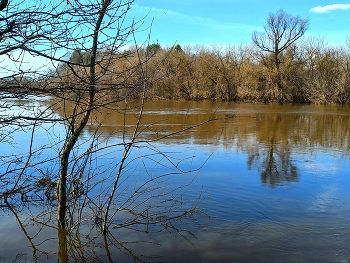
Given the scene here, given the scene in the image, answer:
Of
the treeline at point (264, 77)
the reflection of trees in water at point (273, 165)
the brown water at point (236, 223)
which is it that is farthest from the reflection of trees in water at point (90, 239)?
the treeline at point (264, 77)

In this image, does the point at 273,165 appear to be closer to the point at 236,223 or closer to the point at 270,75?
the point at 236,223

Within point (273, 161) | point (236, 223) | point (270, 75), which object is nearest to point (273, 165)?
point (273, 161)

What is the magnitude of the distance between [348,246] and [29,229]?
Result: 4.12m

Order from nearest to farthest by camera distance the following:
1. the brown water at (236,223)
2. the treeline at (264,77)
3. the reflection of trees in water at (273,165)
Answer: the brown water at (236,223) → the reflection of trees in water at (273,165) → the treeline at (264,77)

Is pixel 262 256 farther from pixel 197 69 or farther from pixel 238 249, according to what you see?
pixel 197 69

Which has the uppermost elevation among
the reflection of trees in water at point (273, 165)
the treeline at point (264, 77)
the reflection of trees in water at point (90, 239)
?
the treeline at point (264, 77)

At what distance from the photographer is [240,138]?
12.2 metres

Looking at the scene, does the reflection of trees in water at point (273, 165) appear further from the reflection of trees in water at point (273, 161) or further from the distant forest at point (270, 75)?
the distant forest at point (270, 75)

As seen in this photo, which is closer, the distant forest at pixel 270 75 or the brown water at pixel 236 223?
the brown water at pixel 236 223

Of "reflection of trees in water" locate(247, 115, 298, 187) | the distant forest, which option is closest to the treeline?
the distant forest

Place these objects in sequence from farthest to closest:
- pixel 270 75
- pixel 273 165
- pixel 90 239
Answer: pixel 270 75, pixel 273 165, pixel 90 239

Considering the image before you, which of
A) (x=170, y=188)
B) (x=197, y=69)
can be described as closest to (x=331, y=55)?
(x=197, y=69)

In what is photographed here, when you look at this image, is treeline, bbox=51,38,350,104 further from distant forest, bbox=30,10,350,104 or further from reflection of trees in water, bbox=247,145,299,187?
reflection of trees in water, bbox=247,145,299,187

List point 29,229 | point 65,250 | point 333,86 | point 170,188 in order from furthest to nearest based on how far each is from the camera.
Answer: point 333,86
point 170,188
point 29,229
point 65,250
